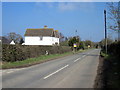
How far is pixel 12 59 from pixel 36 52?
9362 millimetres

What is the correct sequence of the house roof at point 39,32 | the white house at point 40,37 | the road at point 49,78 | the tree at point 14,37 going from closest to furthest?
the road at point 49,78 < the white house at point 40,37 < the house roof at point 39,32 < the tree at point 14,37

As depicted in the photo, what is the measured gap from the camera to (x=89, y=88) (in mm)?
8383

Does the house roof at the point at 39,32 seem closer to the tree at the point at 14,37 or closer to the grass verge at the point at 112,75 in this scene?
the tree at the point at 14,37

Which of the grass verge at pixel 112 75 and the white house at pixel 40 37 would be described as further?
the white house at pixel 40 37

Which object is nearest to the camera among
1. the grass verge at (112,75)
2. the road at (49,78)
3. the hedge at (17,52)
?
the grass verge at (112,75)

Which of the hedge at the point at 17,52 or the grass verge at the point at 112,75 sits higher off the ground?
the hedge at the point at 17,52

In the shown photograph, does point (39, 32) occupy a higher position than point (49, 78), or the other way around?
point (39, 32)

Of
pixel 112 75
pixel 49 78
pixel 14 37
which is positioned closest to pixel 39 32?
pixel 14 37

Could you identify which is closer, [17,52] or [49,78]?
[49,78]

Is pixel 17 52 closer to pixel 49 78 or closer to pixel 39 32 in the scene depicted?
pixel 49 78

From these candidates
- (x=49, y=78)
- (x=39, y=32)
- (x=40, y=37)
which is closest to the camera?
(x=49, y=78)

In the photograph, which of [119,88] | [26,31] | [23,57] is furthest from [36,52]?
[26,31]

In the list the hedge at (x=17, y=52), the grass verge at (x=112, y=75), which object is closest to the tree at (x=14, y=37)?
the hedge at (x=17, y=52)

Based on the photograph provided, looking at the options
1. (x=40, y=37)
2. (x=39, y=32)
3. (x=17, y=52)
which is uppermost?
(x=39, y=32)
